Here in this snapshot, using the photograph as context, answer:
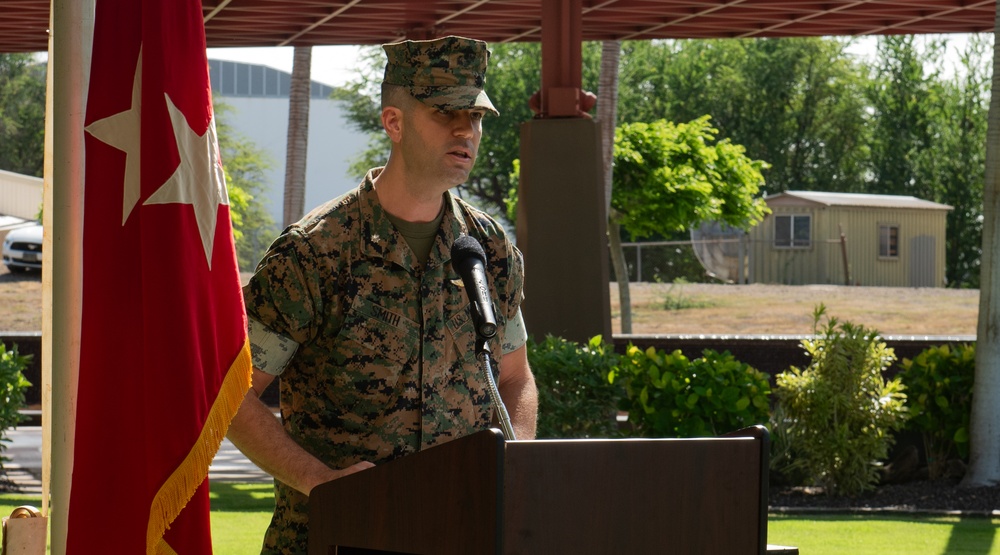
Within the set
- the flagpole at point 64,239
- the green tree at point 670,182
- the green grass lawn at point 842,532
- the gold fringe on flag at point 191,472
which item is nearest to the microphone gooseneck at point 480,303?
the gold fringe on flag at point 191,472

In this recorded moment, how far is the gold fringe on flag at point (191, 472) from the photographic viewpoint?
11.7 ft

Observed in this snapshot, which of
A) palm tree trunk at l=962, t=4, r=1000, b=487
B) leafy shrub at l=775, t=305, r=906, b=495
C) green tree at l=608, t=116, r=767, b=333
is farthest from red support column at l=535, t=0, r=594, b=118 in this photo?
green tree at l=608, t=116, r=767, b=333

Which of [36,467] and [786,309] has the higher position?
[786,309]

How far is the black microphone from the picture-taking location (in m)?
2.99

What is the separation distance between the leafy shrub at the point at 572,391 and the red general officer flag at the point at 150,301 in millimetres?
6203

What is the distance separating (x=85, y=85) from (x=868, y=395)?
28.3 ft

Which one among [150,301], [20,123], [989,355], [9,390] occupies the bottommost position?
[9,390]

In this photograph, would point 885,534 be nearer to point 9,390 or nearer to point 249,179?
point 9,390

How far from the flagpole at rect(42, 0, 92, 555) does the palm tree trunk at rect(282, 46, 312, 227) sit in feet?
55.6

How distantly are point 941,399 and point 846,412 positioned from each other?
113 cm

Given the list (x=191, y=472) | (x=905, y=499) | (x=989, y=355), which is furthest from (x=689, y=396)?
(x=191, y=472)

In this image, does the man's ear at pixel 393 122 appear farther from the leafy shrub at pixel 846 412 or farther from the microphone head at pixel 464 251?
the leafy shrub at pixel 846 412

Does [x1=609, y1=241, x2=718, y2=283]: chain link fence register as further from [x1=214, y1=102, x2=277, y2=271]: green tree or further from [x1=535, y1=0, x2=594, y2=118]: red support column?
[x1=535, y1=0, x2=594, y2=118]: red support column

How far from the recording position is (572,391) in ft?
33.2
